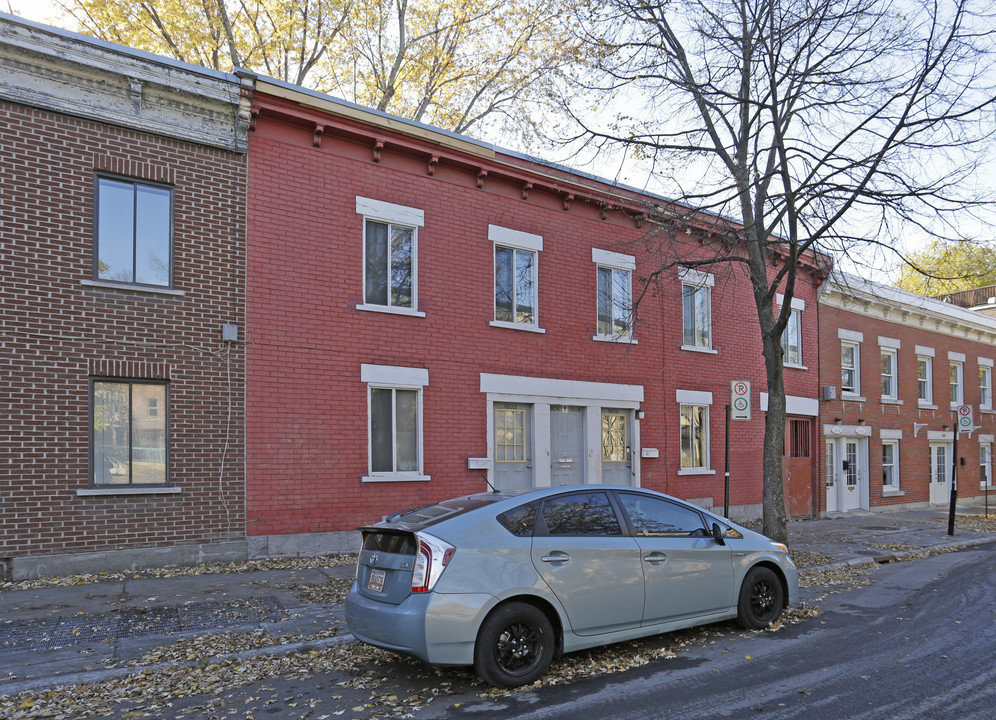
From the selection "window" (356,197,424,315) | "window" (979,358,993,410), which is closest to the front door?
"window" (356,197,424,315)

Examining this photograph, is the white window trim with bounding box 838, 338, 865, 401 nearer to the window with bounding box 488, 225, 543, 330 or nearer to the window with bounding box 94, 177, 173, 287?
the window with bounding box 488, 225, 543, 330

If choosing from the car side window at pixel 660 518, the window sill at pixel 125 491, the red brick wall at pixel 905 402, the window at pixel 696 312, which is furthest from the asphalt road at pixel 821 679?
the red brick wall at pixel 905 402

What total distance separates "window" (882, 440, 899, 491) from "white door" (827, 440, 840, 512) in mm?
2615

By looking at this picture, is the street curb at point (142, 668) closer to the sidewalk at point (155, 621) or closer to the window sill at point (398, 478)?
the sidewalk at point (155, 621)

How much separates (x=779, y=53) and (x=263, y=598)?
1063 centimetres

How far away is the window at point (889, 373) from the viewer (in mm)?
24172

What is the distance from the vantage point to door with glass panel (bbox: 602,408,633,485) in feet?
53.6

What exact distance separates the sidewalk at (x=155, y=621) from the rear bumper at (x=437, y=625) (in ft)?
5.80

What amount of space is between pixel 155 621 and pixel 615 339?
430 inches

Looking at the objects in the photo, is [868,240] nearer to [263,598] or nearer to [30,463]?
[263,598]

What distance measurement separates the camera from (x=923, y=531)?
18.1 m

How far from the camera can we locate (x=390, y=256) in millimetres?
13445

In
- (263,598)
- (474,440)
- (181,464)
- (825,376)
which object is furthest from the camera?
(825,376)

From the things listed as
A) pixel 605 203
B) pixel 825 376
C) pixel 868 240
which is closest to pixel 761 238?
pixel 868 240
